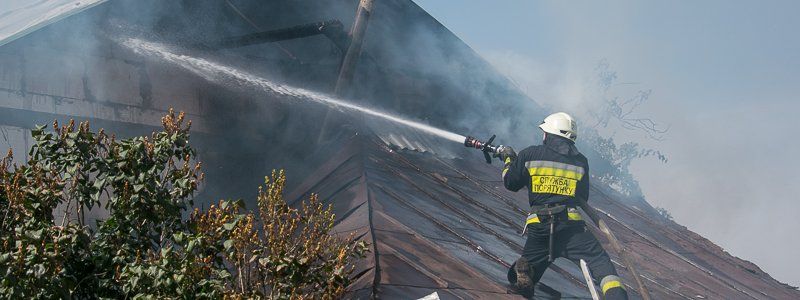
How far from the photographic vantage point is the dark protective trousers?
5301 mm

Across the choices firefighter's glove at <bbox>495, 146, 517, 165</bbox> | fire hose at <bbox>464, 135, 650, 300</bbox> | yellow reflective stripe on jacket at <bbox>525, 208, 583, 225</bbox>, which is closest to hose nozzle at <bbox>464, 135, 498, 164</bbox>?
fire hose at <bbox>464, 135, 650, 300</bbox>

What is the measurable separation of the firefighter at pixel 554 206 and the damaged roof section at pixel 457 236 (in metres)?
0.25

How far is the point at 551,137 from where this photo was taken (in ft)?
18.4

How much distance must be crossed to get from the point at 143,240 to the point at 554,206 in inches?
107

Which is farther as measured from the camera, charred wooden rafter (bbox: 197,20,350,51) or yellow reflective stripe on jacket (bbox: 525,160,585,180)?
charred wooden rafter (bbox: 197,20,350,51)

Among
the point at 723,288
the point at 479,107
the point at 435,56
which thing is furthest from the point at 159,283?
the point at 479,107

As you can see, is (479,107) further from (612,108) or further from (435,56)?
(612,108)

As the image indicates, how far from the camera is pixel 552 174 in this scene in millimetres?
5484

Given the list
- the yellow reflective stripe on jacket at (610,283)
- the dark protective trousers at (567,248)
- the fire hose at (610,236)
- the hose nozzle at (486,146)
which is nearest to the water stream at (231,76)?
the hose nozzle at (486,146)

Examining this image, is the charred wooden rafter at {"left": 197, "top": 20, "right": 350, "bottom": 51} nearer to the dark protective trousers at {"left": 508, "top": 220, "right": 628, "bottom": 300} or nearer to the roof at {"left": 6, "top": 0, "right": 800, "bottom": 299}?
the roof at {"left": 6, "top": 0, "right": 800, "bottom": 299}

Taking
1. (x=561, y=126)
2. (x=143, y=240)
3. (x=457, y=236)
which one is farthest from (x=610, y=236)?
(x=143, y=240)

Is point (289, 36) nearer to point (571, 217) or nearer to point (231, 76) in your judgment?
point (231, 76)

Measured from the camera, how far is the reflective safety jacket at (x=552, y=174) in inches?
215

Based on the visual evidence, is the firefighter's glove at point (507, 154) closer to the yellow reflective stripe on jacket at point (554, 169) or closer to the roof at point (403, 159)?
the yellow reflective stripe on jacket at point (554, 169)
